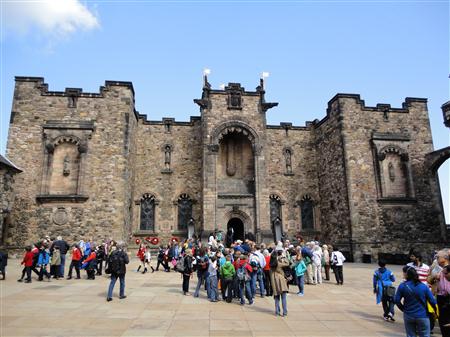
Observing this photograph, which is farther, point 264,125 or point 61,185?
point 264,125

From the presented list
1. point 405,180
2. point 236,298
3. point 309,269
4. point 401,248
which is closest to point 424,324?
point 236,298

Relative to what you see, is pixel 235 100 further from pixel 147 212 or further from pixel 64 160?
pixel 64 160

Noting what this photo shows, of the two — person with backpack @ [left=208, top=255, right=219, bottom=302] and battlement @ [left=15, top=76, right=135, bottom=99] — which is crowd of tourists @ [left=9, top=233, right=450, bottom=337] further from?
battlement @ [left=15, top=76, right=135, bottom=99]

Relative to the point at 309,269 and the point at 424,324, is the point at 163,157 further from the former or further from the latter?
the point at 424,324

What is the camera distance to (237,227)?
25.2 m

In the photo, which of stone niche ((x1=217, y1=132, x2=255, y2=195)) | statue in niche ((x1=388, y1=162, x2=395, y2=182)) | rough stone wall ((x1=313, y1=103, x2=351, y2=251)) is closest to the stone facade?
stone niche ((x1=217, y1=132, x2=255, y2=195))

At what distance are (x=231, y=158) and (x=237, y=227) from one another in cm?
549

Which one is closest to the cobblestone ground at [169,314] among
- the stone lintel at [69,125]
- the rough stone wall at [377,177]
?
the rough stone wall at [377,177]

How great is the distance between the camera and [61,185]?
20688mm

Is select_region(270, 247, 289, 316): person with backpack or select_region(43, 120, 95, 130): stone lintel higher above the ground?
select_region(43, 120, 95, 130): stone lintel

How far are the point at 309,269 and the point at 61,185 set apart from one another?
53.3 feet

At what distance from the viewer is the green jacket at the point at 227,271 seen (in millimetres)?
9625

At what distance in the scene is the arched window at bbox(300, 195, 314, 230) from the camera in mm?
26219

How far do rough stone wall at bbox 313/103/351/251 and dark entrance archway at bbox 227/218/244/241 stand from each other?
663 cm
